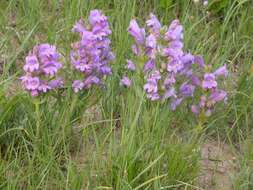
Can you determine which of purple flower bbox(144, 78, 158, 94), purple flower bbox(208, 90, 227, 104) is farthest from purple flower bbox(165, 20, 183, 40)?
purple flower bbox(208, 90, 227, 104)

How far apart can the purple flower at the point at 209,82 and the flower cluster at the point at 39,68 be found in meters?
0.70

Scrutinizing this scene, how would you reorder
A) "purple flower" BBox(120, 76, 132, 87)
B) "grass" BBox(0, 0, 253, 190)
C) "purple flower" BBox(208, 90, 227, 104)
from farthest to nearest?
1. "purple flower" BBox(120, 76, 132, 87)
2. "purple flower" BBox(208, 90, 227, 104)
3. "grass" BBox(0, 0, 253, 190)

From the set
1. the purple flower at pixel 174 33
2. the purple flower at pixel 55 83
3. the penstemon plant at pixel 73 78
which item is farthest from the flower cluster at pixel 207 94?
the purple flower at pixel 55 83

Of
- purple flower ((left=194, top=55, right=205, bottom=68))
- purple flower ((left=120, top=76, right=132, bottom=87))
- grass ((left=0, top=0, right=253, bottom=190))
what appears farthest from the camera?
purple flower ((left=120, top=76, right=132, bottom=87))

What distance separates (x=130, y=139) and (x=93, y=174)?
25 centimetres

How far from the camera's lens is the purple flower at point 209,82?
2846 millimetres

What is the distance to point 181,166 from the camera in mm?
2670

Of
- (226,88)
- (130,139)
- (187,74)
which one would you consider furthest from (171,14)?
(130,139)

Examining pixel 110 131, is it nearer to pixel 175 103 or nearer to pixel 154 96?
pixel 154 96

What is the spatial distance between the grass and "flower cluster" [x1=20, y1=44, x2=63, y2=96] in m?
0.08

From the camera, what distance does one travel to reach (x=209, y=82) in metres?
2.86

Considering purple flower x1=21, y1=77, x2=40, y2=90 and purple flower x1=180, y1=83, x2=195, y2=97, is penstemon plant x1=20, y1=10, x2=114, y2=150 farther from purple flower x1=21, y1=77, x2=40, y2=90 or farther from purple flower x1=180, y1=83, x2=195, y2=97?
purple flower x1=180, y1=83, x2=195, y2=97

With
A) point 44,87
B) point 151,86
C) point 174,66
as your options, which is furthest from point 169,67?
point 44,87

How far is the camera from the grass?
2611 millimetres
